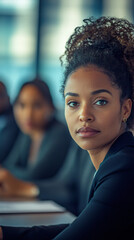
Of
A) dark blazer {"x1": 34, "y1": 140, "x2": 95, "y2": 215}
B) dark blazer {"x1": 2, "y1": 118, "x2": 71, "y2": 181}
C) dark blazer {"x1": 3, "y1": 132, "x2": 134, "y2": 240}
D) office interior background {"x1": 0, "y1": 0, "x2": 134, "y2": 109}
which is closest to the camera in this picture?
dark blazer {"x1": 3, "y1": 132, "x2": 134, "y2": 240}

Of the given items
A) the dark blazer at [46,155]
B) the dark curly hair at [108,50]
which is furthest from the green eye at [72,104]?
the dark blazer at [46,155]

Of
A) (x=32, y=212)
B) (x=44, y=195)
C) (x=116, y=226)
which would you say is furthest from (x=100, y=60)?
(x=44, y=195)

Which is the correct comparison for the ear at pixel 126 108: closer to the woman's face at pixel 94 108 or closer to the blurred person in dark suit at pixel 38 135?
the woman's face at pixel 94 108

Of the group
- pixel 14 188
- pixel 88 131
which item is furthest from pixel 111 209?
pixel 14 188

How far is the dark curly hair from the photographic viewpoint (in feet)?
3.69

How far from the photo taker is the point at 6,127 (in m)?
3.65

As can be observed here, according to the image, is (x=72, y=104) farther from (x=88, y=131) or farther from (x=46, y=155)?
(x=46, y=155)

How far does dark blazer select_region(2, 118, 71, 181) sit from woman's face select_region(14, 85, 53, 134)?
0.41ft

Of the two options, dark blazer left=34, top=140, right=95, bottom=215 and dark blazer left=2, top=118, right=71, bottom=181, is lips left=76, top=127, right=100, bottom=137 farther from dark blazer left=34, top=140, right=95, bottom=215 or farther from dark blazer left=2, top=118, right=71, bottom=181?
dark blazer left=2, top=118, right=71, bottom=181

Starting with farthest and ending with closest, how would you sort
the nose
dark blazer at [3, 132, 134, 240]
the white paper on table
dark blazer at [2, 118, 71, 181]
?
dark blazer at [2, 118, 71, 181], the white paper on table, the nose, dark blazer at [3, 132, 134, 240]

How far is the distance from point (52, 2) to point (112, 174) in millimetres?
4690

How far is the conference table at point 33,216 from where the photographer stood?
1.44m

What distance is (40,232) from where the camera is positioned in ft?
3.96

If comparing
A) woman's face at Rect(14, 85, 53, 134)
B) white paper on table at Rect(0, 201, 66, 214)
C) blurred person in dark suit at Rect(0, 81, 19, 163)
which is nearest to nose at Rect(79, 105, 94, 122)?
white paper on table at Rect(0, 201, 66, 214)
